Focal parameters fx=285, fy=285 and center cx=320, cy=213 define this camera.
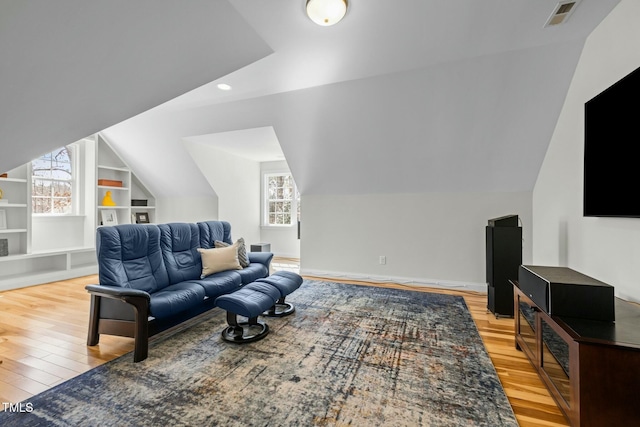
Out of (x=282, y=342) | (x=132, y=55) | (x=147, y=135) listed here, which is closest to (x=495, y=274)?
(x=282, y=342)

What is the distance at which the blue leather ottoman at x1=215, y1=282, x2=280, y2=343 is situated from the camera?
2.33 metres

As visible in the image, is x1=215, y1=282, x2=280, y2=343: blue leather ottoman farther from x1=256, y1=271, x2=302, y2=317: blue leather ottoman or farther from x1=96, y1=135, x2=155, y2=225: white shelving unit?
x1=96, y1=135, x2=155, y2=225: white shelving unit

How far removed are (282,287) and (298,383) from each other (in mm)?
1098

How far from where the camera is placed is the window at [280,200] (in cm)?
673

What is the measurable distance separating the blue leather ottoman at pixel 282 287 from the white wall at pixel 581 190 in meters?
Result: 2.58

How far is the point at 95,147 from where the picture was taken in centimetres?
503

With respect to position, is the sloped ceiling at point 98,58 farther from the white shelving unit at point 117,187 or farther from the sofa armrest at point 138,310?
the white shelving unit at point 117,187

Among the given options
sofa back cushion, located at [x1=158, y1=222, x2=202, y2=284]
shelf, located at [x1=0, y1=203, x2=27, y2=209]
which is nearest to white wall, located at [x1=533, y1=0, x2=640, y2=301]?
sofa back cushion, located at [x1=158, y1=222, x2=202, y2=284]

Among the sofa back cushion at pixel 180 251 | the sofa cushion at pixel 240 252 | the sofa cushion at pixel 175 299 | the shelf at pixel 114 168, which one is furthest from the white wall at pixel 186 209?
the sofa cushion at pixel 175 299

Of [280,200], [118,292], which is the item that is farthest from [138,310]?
[280,200]

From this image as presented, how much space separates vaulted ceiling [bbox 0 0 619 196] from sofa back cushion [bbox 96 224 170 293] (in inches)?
39.1

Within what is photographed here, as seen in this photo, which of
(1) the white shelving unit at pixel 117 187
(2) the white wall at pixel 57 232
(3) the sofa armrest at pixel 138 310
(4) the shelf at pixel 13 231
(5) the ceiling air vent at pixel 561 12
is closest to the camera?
(5) the ceiling air vent at pixel 561 12

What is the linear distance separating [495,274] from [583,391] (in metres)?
1.78

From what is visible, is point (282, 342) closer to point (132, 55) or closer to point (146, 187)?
point (132, 55)
